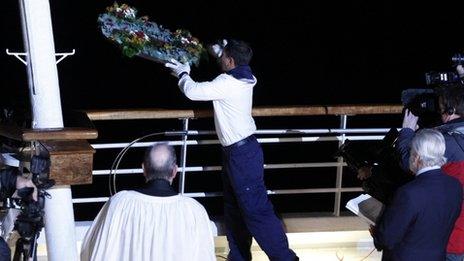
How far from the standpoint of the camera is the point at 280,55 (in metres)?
13.8

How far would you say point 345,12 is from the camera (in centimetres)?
1388

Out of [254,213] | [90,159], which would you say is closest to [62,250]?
[90,159]

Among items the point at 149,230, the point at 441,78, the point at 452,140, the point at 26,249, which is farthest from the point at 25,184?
the point at 441,78

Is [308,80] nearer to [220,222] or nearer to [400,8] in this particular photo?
[400,8]

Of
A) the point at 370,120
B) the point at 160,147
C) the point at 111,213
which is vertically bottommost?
the point at 370,120

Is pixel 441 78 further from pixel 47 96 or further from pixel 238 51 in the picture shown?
pixel 47 96

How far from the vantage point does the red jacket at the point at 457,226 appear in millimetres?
3609

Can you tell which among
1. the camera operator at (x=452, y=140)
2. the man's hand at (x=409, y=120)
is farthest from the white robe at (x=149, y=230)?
the man's hand at (x=409, y=120)

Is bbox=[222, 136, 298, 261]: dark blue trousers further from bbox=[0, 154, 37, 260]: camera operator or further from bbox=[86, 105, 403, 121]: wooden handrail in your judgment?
bbox=[0, 154, 37, 260]: camera operator

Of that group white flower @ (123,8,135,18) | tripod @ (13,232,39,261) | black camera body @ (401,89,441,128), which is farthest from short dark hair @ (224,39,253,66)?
A: tripod @ (13,232,39,261)

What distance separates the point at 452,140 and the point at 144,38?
1.80 m

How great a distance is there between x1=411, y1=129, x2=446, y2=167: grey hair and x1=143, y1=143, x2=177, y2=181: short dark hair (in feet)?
3.22

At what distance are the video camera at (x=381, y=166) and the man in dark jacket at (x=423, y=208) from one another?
11.8 inches

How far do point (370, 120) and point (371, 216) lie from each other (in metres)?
9.94
